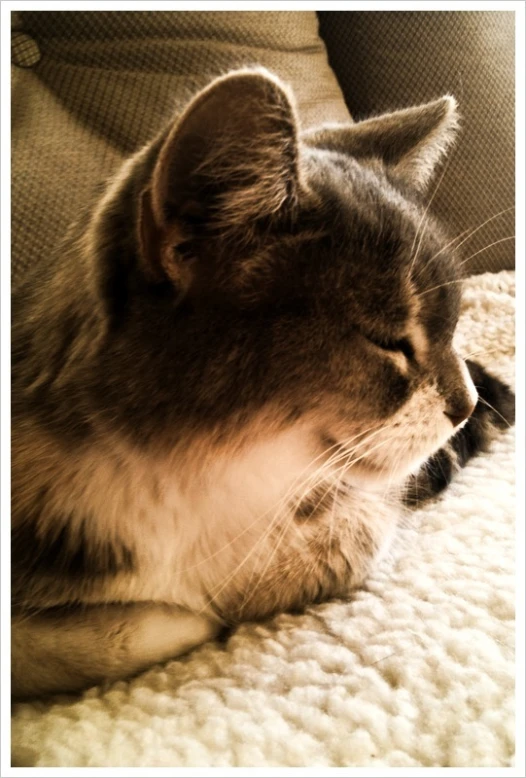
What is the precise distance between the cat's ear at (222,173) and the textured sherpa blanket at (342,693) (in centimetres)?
44

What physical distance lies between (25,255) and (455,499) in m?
0.92

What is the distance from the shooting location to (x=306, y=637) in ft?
2.29

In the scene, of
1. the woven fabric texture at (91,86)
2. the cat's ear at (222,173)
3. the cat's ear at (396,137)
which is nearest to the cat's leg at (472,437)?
the cat's ear at (396,137)

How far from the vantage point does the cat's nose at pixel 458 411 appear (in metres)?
0.76

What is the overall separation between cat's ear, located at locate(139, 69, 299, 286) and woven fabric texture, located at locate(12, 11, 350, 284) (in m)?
0.66

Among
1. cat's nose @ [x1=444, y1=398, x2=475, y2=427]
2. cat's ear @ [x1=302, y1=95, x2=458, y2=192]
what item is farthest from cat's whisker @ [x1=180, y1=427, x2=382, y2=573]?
cat's ear @ [x1=302, y1=95, x2=458, y2=192]

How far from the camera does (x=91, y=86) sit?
1276 millimetres

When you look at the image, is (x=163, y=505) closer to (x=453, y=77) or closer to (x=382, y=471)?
(x=382, y=471)

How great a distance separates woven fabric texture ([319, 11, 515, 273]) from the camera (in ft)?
5.17

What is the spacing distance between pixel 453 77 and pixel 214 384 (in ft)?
4.56

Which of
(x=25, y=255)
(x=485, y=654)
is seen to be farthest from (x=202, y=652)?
(x=25, y=255)

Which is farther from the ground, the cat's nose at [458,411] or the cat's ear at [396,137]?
the cat's ear at [396,137]

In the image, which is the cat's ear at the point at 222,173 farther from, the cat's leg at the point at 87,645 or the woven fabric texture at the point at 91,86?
the woven fabric texture at the point at 91,86

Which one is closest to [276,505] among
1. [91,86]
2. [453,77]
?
[91,86]
